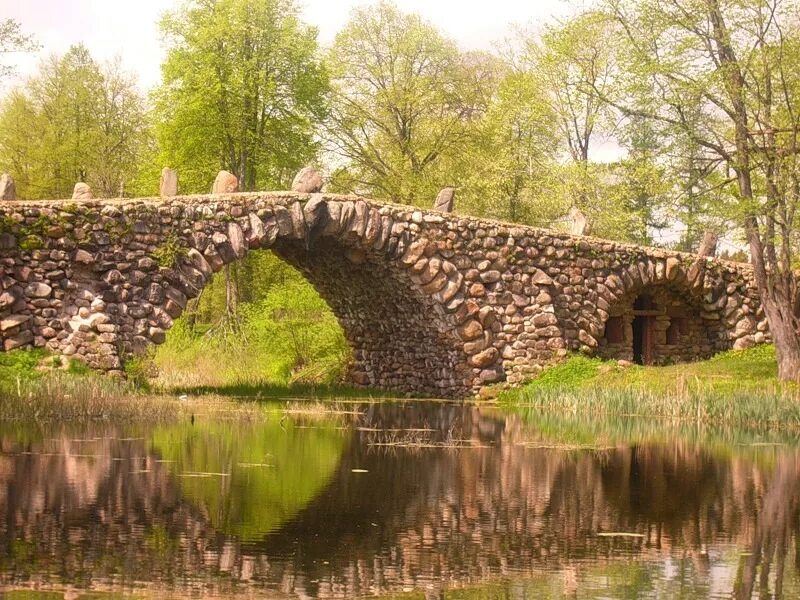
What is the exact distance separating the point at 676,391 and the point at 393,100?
2329 cm

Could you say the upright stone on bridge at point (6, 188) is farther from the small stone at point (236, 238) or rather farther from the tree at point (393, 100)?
the tree at point (393, 100)

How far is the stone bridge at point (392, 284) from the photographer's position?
65.5 feet

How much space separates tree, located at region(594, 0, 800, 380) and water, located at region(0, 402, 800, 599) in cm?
854

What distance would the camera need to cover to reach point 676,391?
2052cm

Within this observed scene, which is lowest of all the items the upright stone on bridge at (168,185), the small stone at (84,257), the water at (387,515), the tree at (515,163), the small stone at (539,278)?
the water at (387,515)

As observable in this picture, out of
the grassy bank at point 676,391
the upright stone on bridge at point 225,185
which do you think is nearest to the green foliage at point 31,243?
the upright stone on bridge at point 225,185

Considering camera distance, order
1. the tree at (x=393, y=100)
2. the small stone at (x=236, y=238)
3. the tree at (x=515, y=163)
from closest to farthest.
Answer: the small stone at (x=236, y=238), the tree at (x=515, y=163), the tree at (x=393, y=100)

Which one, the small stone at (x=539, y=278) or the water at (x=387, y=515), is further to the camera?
the small stone at (x=539, y=278)

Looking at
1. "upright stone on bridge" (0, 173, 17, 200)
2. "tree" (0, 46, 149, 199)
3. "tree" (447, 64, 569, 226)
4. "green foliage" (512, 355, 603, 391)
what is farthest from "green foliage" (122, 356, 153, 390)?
"tree" (0, 46, 149, 199)

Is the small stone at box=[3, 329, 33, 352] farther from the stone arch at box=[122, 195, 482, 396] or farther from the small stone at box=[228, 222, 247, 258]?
the small stone at box=[228, 222, 247, 258]

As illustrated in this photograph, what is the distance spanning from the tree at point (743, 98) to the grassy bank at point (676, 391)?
177 centimetres

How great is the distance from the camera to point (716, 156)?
24109mm

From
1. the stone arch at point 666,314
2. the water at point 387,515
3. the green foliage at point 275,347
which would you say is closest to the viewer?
the water at point 387,515

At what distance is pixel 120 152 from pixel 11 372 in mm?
30102
